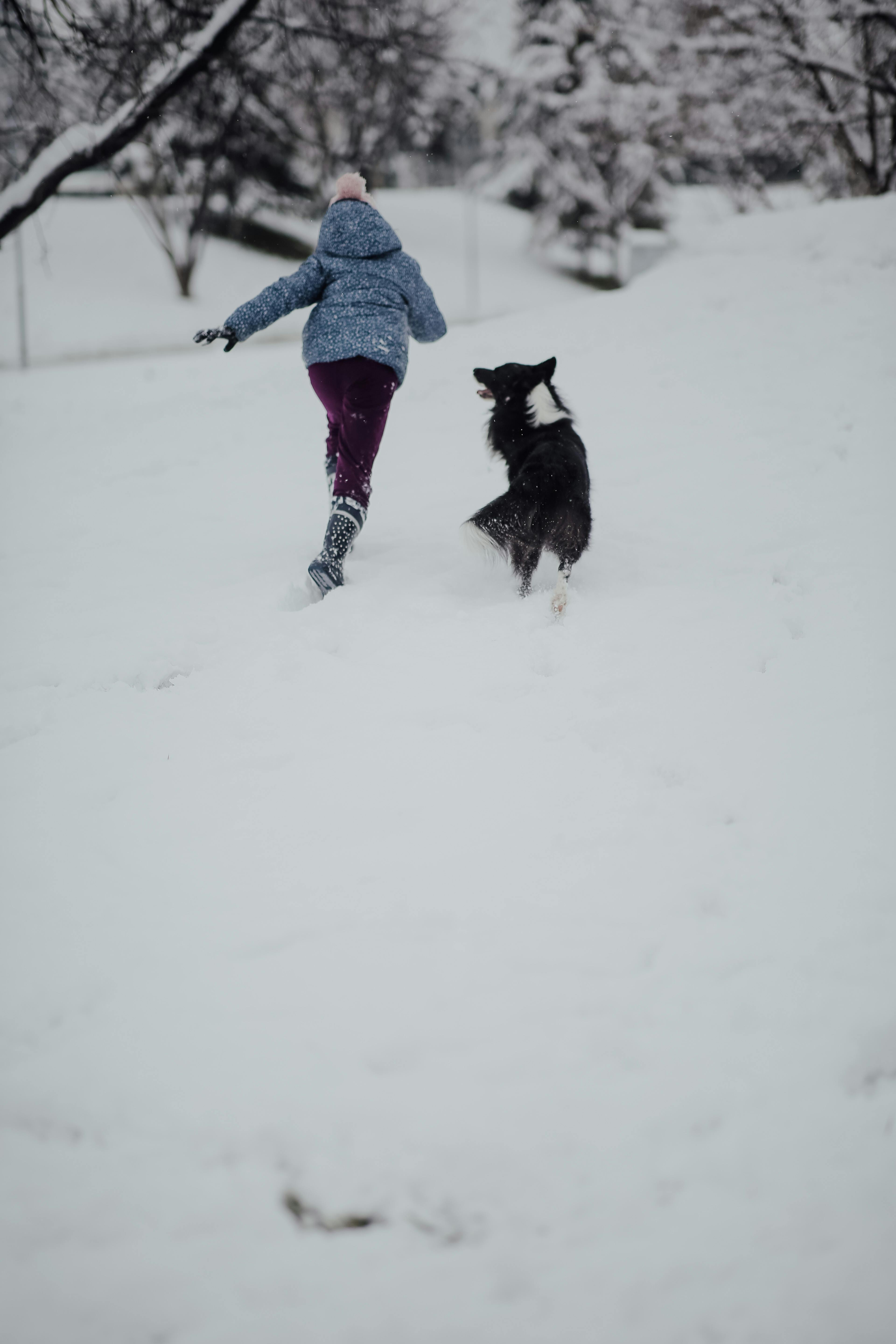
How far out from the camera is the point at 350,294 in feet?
→ 13.3

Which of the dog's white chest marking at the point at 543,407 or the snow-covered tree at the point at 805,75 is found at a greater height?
the snow-covered tree at the point at 805,75

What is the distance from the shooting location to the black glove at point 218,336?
3719 mm

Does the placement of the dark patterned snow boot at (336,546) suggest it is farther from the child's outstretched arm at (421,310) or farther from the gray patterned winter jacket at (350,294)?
the child's outstretched arm at (421,310)

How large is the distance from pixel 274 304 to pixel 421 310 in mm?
770

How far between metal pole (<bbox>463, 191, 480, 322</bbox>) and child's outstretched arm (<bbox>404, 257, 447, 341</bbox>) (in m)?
11.9

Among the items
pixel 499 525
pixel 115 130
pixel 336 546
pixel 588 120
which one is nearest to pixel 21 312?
pixel 115 130

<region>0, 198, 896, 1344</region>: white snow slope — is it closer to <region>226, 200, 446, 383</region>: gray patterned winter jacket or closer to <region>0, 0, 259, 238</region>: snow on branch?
<region>226, 200, 446, 383</region>: gray patterned winter jacket

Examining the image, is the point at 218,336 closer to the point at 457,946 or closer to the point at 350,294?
the point at 350,294

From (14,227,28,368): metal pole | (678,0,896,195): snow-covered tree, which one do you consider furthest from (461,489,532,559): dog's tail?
(678,0,896,195): snow-covered tree

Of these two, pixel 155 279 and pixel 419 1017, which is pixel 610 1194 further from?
pixel 155 279

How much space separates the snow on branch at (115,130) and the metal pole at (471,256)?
10126 millimetres

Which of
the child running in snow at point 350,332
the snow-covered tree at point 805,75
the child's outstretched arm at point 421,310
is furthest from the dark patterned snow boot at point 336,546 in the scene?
the snow-covered tree at point 805,75

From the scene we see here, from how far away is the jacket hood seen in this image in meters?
4.09

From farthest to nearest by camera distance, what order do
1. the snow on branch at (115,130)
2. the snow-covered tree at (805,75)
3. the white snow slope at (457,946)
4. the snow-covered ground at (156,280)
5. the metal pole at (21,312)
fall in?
the snow-covered ground at (156,280) → the metal pole at (21,312) → the snow-covered tree at (805,75) → the snow on branch at (115,130) → the white snow slope at (457,946)
